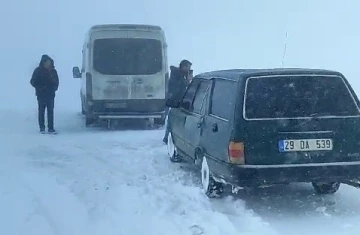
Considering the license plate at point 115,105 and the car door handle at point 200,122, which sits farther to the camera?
the license plate at point 115,105

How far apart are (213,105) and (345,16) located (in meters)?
44.6

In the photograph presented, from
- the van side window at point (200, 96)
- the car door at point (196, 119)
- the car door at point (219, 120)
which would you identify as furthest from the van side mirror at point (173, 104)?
the car door at point (219, 120)

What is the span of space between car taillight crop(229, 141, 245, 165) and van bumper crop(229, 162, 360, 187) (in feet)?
0.23

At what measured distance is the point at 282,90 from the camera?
7.27 metres

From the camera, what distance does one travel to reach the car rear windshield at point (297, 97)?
714cm

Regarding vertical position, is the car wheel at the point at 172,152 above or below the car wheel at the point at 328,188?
below

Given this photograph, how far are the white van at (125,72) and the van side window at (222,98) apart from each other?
23.3 ft

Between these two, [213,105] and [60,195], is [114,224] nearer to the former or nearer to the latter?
[60,195]

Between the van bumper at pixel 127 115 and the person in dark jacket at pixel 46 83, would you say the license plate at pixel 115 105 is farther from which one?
the person in dark jacket at pixel 46 83

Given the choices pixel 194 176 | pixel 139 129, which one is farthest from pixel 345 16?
pixel 194 176

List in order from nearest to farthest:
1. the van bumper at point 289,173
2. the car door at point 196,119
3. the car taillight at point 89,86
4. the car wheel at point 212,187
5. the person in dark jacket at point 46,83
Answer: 1. the van bumper at point 289,173
2. the car wheel at point 212,187
3. the car door at point 196,119
4. the person in dark jacket at point 46,83
5. the car taillight at point 89,86

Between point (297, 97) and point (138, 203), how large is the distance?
2378 millimetres

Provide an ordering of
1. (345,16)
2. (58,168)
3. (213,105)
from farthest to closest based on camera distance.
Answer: (345,16) → (58,168) → (213,105)

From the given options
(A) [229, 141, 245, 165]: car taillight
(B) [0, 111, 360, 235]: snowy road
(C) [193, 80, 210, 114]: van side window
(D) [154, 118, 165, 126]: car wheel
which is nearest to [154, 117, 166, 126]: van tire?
(D) [154, 118, 165, 126]: car wheel
